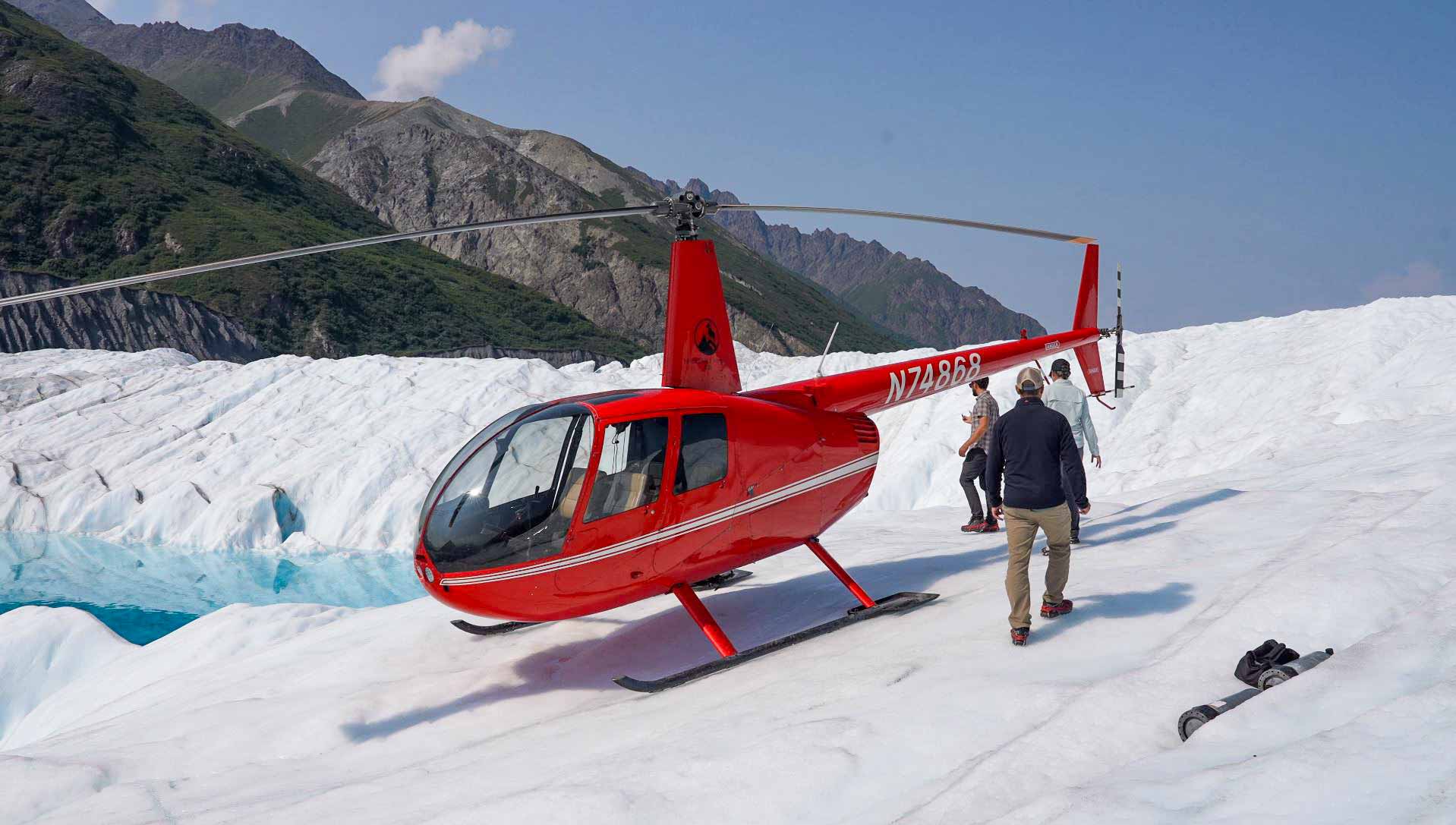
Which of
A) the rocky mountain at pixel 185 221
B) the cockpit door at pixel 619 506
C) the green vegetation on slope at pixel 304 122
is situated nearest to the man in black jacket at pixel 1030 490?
the cockpit door at pixel 619 506

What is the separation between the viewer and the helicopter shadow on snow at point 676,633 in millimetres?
5801

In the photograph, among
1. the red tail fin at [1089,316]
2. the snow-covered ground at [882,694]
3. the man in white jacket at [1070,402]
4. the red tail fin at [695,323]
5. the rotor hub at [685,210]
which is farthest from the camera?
the red tail fin at [1089,316]

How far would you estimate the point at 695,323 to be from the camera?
20.9ft

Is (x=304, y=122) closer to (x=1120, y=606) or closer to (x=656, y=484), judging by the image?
(x=656, y=484)

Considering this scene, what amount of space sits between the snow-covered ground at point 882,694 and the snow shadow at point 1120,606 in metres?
0.03

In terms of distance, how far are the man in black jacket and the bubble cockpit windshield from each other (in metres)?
2.51

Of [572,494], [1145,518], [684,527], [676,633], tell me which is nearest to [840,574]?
[676,633]

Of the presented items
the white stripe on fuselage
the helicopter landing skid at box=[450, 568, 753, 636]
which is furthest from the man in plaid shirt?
the helicopter landing skid at box=[450, 568, 753, 636]

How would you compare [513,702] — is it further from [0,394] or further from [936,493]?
[0,394]

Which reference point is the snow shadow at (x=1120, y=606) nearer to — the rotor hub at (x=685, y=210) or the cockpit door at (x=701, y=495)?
the cockpit door at (x=701, y=495)

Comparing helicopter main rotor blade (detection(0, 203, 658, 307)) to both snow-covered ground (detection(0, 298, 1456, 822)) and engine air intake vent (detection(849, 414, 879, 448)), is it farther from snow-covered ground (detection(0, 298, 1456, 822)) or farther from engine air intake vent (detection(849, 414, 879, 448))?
snow-covered ground (detection(0, 298, 1456, 822))

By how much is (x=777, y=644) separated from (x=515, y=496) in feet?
6.31

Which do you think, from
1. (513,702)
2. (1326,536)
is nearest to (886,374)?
(1326,536)

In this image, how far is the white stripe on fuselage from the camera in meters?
5.27
